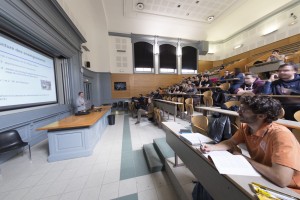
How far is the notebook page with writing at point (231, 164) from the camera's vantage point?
79 centimetres

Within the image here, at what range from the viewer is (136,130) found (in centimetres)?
443

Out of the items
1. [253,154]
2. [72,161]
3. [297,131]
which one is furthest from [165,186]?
[72,161]

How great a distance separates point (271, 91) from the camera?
2543 mm

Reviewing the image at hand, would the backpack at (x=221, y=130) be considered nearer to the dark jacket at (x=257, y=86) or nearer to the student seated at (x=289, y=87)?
the student seated at (x=289, y=87)

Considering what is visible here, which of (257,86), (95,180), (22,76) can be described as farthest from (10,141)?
(257,86)

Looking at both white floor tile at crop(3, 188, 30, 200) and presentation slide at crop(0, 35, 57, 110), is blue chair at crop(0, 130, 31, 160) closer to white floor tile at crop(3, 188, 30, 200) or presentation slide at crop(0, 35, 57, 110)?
presentation slide at crop(0, 35, 57, 110)

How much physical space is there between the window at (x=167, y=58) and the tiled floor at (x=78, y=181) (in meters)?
8.93

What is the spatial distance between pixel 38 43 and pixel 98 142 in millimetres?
2949

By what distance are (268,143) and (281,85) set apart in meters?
2.40

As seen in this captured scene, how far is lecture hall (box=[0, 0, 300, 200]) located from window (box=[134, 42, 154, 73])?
1.85m

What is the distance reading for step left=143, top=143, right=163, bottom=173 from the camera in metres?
2.19

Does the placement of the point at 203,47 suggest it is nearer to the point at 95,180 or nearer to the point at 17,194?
the point at 95,180

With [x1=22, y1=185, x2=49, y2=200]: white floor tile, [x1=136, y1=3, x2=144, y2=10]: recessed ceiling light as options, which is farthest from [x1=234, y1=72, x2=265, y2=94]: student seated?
[x1=136, y1=3, x2=144, y2=10]: recessed ceiling light

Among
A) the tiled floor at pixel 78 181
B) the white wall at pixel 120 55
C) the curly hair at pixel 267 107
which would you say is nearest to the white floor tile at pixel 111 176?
the tiled floor at pixel 78 181
